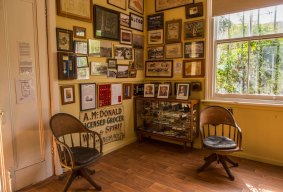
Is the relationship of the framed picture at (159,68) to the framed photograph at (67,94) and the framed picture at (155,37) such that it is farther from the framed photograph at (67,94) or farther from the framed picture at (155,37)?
the framed photograph at (67,94)

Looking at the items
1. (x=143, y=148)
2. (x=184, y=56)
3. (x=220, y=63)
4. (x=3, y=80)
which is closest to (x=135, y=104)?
(x=143, y=148)

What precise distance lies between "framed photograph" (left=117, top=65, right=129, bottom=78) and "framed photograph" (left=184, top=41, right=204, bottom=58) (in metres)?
1.04

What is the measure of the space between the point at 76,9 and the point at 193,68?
2005mm

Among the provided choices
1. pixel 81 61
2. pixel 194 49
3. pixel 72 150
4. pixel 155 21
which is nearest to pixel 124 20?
pixel 155 21

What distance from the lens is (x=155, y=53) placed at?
3.87 metres

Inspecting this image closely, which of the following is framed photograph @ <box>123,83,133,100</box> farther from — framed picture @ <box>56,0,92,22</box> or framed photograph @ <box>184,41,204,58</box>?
framed picture @ <box>56,0,92,22</box>

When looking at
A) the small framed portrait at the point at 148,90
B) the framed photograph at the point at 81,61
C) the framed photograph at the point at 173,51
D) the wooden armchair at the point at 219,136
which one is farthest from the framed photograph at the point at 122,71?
the wooden armchair at the point at 219,136

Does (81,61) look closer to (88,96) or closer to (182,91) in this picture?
(88,96)

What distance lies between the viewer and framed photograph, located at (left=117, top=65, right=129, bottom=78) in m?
3.40

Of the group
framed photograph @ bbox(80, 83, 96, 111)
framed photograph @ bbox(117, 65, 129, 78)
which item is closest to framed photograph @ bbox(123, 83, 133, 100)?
framed photograph @ bbox(117, 65, 129, 78)

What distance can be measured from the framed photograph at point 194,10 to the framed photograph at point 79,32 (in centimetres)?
174

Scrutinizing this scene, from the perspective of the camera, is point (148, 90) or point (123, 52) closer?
point (123, 52)

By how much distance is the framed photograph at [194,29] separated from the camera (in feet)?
10.8

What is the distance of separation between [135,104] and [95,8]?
1.75m
